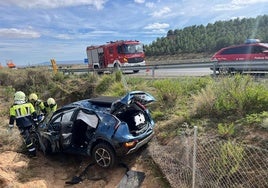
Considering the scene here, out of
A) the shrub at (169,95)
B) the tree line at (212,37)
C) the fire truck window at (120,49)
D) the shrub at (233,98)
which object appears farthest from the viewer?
the tree line at (212,37)

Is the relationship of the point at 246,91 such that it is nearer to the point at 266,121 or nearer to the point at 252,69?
the point at 266,121

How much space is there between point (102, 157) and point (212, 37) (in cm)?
3985

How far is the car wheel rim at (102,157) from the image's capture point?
20.5 feet

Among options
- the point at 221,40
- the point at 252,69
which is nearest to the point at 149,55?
the point at 221,40

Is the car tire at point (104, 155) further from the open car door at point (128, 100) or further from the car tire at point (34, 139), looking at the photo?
the car tire at point (34, 139)

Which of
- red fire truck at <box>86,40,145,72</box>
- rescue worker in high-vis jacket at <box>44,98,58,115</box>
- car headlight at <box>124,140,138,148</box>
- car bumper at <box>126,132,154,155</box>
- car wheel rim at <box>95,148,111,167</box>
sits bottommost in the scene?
car wheel rim at <box>95,148,111,167</box>

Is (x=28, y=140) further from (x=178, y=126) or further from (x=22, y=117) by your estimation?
(x=178, y=126)

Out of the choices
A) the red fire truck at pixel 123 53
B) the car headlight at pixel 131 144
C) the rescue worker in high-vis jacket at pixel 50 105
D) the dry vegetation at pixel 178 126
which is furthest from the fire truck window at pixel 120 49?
the car headlight at pixel 131 144

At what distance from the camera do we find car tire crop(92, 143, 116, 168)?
617 cm

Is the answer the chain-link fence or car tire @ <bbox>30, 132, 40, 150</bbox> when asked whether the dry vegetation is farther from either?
car tire @ <bbox>30, 132, 40, 150</bbox>

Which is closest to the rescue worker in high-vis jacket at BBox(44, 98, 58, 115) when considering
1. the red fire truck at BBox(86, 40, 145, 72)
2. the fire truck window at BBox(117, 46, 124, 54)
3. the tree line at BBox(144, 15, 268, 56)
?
the red fire truck at BBox(86, 40, 145, 72)

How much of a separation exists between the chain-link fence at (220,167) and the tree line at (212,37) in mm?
35163

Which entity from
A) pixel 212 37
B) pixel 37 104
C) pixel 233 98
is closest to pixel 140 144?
pixel 233 98

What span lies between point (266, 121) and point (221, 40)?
3645cm
